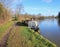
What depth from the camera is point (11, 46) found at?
12.2 m

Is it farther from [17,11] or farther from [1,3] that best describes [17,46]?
[17,11]

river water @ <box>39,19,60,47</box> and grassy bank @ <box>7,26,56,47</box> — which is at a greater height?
grassy bank @ <box>7,26,56,47</box>

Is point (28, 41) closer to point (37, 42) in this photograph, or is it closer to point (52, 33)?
point (37, 42)

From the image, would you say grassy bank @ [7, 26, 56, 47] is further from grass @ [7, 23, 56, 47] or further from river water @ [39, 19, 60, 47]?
river water @ [39, 19, 60, 47]

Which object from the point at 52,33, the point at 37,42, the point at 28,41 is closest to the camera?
the point at 37,42

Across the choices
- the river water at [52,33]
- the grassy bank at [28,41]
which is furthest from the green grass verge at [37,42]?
the river water at [52,33]

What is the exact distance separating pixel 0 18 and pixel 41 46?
30.9 m

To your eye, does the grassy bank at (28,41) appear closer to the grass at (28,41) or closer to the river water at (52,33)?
the grass at (28,41)

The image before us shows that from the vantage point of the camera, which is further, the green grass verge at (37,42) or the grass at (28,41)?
the green grass verge at (37,42)

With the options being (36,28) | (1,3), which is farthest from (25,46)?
(1,3)

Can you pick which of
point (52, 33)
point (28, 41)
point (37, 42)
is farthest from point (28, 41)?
point (52, 33)

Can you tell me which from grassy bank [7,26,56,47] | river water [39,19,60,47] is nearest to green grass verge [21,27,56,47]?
grassy bank [7,26,56,47]

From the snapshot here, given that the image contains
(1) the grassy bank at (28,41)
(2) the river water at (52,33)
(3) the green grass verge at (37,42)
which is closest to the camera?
(1) the grassy bank at (28,41)

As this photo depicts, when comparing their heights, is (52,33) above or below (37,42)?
below
